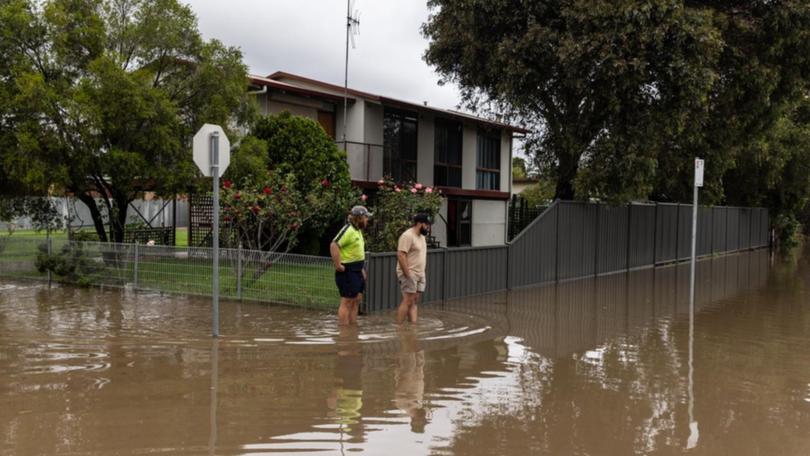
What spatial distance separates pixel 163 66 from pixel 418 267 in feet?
26.6

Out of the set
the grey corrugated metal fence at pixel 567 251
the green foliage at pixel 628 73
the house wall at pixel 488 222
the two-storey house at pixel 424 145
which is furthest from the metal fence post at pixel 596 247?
the house wall at pixel 488 222

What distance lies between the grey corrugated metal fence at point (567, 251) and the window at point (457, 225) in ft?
19.3

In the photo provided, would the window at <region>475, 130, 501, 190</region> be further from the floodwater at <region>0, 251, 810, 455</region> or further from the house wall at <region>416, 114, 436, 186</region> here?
the floodwater at <region>0, 251, 810, 455</region>

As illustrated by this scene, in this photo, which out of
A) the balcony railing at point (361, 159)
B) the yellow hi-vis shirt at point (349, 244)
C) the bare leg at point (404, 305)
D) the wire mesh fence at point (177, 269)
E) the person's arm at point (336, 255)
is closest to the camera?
the person's arm at point (336, 255)

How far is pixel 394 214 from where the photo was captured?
13.4 meters

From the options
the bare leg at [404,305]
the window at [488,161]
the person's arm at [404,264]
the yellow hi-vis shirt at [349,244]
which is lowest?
the bare leg at [404,305]

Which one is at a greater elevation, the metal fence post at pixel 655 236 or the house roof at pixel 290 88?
the house roof at pixel 290 88

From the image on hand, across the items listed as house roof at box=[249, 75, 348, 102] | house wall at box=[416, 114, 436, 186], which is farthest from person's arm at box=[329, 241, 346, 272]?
house wall at box=[416, 114, 436, 186]

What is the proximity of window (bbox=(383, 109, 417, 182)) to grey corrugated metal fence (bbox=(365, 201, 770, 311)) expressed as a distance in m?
6.64

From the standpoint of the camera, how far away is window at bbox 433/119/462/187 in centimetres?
2494

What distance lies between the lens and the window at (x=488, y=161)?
27.1 metres

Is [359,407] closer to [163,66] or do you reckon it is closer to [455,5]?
[163,66]

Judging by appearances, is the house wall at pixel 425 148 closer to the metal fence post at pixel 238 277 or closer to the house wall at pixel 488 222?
the house wall at pixel 488 222

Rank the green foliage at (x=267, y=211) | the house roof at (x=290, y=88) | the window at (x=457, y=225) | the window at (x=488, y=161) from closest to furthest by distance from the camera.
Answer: the green foliage at (x=267, y=211) < the house roof at (x=290, y=88) < the window at (x=457, y=225) < the window at (x=488, y=161)
